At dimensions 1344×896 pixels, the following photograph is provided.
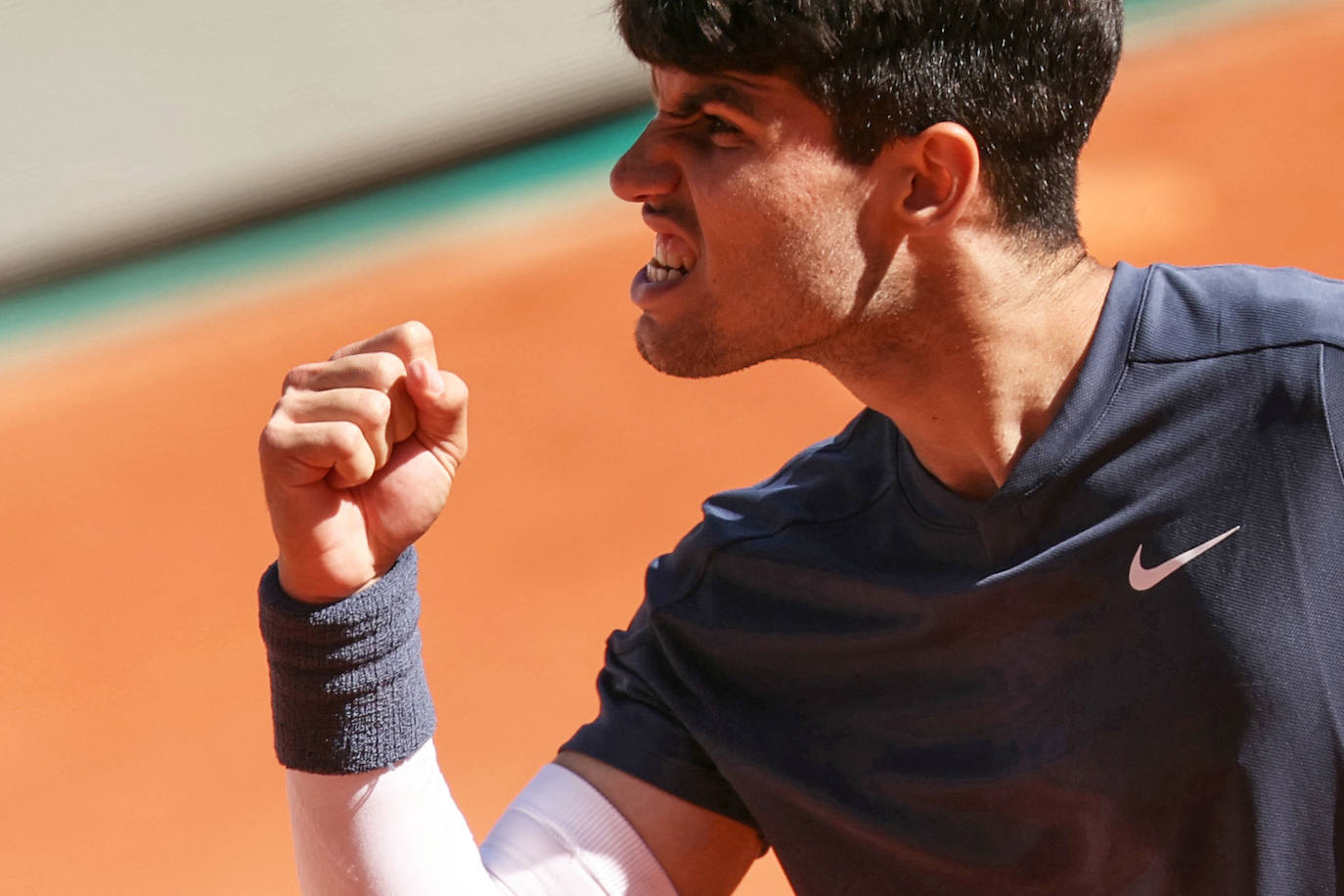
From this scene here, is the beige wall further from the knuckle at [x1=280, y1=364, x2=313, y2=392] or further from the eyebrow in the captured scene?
the knuckle at [x1=280, y1=364, x2=313, y2=392]

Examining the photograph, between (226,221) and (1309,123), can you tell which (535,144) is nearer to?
(226,221)

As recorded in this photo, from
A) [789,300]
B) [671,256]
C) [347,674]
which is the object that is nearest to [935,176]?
[789,300]

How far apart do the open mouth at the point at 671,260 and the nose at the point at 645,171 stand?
0.30 ft

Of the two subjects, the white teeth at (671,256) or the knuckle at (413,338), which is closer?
the knuckle at (413,338)

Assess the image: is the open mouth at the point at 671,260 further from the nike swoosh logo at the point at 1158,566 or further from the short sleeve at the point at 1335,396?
the short sleeve at the point at 1335,396

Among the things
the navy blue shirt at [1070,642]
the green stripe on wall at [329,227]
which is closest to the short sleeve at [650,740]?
the navy blue shirt at [1070,642]

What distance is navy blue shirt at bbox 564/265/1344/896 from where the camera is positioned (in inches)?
73.2

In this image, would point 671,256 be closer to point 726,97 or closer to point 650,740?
point 726,97

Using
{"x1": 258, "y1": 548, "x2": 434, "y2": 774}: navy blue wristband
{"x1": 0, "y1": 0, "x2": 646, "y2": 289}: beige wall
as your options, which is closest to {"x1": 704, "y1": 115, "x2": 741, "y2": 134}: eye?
{"x1": 258, "y1": 548, "x2": 434, "y2": 774}: navy blue wristband

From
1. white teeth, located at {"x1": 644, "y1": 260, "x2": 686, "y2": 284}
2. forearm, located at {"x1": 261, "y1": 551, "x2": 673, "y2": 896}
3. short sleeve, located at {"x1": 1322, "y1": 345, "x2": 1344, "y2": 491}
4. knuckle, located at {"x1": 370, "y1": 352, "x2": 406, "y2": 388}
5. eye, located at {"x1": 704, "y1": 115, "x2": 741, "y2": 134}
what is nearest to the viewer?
short sleeve, located at {"x1": 1322, "y1": 345, "x2": 1344, "y2": 491}

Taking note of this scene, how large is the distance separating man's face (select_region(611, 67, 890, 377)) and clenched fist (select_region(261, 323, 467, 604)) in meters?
0.37

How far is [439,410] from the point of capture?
6.53 ft

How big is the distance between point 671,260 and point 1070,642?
78 centimetres

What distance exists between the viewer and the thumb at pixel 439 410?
1.96 metres
